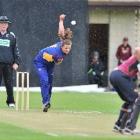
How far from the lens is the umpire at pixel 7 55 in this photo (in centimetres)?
1794

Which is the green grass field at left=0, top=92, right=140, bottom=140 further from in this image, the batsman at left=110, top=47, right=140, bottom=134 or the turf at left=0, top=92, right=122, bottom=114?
the batsman at left=110, top=47, right=140, bottom=134

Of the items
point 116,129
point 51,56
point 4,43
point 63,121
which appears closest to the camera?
point 116,129

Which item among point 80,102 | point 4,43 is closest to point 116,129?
point 4,43

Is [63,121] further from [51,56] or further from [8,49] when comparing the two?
[8,49]

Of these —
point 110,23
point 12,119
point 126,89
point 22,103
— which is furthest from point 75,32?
point 126,89

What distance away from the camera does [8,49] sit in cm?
1809

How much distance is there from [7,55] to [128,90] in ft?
16.7

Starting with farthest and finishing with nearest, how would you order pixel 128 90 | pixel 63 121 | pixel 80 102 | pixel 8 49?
pixel 80 102 → pixel 8 49 → pixel 63 121 → pixel 128 90

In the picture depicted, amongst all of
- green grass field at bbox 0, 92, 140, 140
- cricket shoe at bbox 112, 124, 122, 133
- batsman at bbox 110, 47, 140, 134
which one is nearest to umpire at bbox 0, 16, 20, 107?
green grass field at bbox 0, 92, 140, 140

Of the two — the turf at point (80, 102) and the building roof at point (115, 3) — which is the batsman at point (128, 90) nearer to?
the turf at point (80, 102)

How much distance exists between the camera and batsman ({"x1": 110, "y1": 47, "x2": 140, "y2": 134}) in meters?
13.6

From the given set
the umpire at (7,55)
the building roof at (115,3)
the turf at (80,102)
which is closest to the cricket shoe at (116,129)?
the turf at (80,102)

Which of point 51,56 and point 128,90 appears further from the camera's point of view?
point 51,56

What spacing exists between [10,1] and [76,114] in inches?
399
